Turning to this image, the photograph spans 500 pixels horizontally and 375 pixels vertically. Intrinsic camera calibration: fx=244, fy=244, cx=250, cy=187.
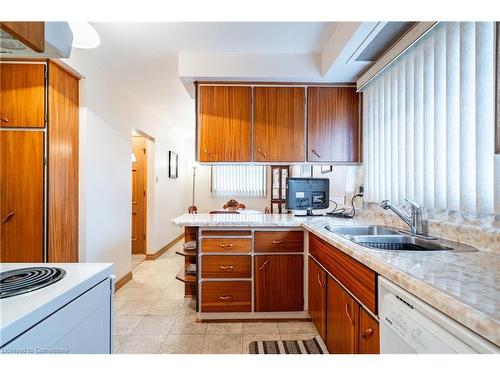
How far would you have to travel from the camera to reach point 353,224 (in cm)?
201

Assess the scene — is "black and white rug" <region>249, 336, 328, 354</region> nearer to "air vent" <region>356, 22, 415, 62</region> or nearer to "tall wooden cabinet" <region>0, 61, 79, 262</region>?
"tall wooden cabinet" <region>0, 61, 79, 262</region>

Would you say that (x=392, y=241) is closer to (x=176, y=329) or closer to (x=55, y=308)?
(x=55, y=308)

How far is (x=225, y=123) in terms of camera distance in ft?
8.18

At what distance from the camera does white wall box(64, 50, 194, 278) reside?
231cm

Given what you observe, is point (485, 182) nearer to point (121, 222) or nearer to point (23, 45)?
point (23, 45)

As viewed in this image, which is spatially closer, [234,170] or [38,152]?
[38,152]

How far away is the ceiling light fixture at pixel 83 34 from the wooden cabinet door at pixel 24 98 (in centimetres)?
98

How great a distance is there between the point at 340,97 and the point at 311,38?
68cm

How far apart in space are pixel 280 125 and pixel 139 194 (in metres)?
3.09

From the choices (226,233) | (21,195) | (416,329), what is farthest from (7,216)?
(416,329)

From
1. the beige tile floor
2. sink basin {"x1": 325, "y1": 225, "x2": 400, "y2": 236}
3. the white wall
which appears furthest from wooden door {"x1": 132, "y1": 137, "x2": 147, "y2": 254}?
sink basin {"x1": 325, "y1": 225, "x2": 400, "y2": 236}

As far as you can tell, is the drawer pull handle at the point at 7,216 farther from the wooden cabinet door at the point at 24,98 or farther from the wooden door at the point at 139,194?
the wooden door at the point at 139,194

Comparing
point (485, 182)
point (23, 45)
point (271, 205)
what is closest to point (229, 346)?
point (485, 182)

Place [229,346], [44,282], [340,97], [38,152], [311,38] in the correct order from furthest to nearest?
[340,97], [311,38], [38,152], [229,346], [44,282]
